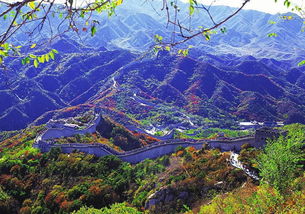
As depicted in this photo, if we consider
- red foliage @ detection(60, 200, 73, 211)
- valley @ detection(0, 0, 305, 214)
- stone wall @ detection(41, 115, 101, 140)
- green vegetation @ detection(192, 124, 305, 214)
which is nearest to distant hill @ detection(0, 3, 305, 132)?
valley @ detection(0, 0, 305, 214)

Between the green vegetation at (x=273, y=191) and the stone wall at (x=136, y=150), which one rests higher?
the green vegetation at (x=273, y=191)

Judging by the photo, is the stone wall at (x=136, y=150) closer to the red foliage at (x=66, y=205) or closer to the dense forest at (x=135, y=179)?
the dense forest at (x=135, y=179)

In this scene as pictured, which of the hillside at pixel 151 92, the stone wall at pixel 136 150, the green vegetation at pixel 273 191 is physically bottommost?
the hillside at pixel 151 92

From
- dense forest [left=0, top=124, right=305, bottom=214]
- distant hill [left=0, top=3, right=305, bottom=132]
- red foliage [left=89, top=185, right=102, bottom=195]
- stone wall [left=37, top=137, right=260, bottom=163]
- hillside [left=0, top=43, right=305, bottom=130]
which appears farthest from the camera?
hillside [left=0, top=43, right=305, bottom=130]

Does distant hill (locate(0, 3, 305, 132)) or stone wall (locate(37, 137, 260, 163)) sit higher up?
stone wall (locate(37, 137, 260, 163))

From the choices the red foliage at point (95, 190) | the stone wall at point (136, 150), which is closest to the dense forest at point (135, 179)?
the red foliage at point (95, 190)

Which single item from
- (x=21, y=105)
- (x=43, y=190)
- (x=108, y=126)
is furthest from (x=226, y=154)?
(x=21, y=105)

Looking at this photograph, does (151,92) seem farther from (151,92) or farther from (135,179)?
(135,179)

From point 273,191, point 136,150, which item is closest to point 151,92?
point 136,150

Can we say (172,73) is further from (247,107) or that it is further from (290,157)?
(290,157)

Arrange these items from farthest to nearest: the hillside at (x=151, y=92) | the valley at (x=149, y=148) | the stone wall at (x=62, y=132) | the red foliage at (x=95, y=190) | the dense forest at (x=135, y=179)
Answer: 1. the hillside at (x=151, y=92)
2. the stone wall at (x=62, y=132)
3. the red foliage at (x=95, y=190)
4. the dense forest at (x=135, y=179)
5. the valley at (x=149, y=148)

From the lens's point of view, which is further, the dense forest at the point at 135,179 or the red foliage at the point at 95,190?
the red foliage at the point at 95,190

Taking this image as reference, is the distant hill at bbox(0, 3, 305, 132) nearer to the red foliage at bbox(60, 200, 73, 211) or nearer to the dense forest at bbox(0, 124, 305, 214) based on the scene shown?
the dense forest at bbox(0, 124, 305, 214)
